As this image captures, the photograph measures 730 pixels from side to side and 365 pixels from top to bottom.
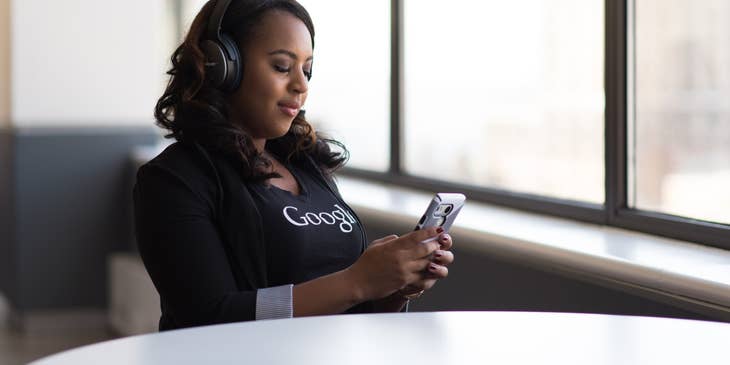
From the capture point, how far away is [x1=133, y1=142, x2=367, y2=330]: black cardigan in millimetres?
1686

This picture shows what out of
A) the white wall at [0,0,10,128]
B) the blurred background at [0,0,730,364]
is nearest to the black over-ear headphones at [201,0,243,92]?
the blurred background at [0,0,730,364]

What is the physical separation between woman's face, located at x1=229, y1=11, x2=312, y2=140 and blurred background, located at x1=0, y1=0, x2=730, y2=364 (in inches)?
38.1

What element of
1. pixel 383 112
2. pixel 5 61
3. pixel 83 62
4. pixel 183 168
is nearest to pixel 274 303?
pixel 183 168

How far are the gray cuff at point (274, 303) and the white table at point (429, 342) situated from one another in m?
0.22

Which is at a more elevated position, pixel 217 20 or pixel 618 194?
pixel 217 20

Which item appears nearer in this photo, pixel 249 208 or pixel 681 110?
pixel 249 208

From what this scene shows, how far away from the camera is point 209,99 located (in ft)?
6.12

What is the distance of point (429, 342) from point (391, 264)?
36cm

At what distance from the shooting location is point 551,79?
3389 mm

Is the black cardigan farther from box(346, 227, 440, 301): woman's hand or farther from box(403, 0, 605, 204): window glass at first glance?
box(403, 0, 605, 204): window glass

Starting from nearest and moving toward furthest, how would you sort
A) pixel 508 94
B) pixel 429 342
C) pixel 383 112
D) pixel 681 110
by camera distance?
pixel 429 342 < pixel 681 110 < pixel 508 94 < pixel 383 112

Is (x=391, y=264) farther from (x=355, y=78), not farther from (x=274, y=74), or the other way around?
(x=355, y=78)

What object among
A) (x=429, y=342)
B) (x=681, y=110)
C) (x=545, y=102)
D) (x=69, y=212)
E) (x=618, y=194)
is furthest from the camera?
(x=69, y=212)

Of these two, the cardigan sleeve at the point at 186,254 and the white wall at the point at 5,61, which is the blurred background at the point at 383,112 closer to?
the white wall at the point at 5,61
